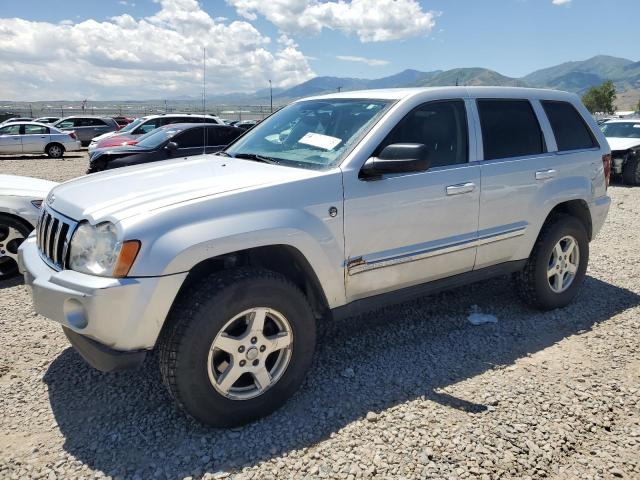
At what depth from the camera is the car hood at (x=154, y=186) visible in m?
2.58

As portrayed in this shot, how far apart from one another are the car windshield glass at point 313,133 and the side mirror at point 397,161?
20 cm

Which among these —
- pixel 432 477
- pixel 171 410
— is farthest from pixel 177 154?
pixel 432 477

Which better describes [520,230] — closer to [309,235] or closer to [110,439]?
[309,235]

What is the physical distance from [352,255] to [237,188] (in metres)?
0.80

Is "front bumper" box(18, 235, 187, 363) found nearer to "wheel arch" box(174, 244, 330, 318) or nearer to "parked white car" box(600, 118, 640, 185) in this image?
"wheel arch" box(174, 244, 330, 318)

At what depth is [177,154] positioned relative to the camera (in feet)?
34.2

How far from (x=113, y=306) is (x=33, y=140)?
20.1m

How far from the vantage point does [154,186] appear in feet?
9.37

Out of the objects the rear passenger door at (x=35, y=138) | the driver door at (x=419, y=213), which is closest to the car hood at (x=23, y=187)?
the driver door at (x=419, y=213)

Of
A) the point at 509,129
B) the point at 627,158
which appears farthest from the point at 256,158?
the point at 627,158

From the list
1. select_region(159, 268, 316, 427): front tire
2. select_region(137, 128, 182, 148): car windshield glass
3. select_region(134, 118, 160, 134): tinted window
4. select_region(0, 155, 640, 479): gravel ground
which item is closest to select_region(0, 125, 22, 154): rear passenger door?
select_region(134, 118, 160, 134): tinted window

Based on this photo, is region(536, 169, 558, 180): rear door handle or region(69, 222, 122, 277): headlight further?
region(536, 169, 558, 180): rear door handle

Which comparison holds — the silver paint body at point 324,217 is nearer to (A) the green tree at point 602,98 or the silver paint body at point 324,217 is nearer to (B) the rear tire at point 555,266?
(B) the rear tire at point 555,266

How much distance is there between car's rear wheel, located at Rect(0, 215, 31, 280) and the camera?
493cm
